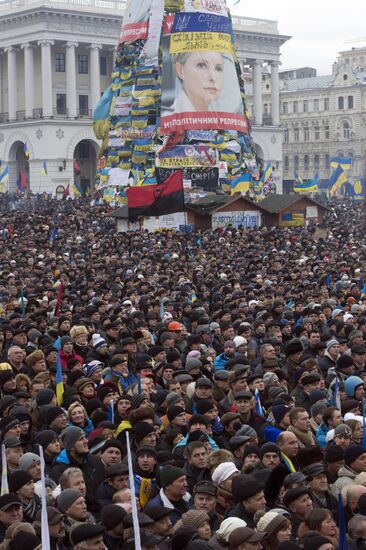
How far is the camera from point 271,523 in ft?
23.4

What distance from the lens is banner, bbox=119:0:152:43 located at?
157 ft

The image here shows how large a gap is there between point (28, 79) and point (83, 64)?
501 cm

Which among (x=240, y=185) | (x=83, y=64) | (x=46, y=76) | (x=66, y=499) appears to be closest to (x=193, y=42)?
(x=240, y=185)

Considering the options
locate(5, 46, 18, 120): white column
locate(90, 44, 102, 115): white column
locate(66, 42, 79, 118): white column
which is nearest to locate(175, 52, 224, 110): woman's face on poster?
locate(66, 42, 79, 118): white column

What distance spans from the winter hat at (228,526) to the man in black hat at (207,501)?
635 millimetres

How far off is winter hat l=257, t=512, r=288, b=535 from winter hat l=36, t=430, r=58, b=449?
2319 millimetres

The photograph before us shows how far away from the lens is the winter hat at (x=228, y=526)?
23.2 ft

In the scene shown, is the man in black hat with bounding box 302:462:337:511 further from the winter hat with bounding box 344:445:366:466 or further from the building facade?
the building facade

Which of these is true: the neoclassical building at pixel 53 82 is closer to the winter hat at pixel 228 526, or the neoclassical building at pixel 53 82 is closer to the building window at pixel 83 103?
the building window at pixel 83 103

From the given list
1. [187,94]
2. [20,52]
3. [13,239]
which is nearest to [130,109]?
[187,94]

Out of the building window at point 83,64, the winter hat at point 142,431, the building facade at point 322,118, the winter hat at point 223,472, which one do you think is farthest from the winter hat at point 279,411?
the building facade at point 322,118

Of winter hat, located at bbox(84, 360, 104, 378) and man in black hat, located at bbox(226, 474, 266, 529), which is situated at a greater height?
winter hat, located at bbox(84, 360, 104, 378)

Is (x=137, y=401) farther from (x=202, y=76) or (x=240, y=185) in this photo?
(x=202, y=76)

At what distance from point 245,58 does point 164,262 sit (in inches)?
2313
